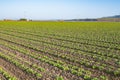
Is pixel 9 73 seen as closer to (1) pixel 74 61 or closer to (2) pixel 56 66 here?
(2) pixel 56 66

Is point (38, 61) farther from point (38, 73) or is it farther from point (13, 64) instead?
Answer: point (38, 73)

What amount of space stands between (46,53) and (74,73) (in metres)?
5.28

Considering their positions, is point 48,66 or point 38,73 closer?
point 38,73

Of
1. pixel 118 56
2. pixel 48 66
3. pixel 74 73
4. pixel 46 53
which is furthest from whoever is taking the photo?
pixel 46 53

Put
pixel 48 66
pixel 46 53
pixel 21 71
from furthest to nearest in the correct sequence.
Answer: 1. pixel 46 53
2. pixel 48 66
3. pixel 21 71

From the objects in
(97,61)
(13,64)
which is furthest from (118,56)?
(13,64)

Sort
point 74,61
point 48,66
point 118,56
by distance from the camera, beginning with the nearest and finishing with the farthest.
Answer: point 48,66, point 74,61, point 118,56

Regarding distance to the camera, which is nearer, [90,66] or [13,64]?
[90,66]

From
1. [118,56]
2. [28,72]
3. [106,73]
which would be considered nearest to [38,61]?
[28,72]

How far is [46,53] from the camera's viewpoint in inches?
573

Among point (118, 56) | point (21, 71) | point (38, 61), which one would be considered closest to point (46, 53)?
point (38, 61)

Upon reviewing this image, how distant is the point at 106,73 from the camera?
9.75 metres

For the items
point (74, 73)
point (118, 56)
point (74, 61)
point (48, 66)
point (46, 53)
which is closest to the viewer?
point (74, 73)

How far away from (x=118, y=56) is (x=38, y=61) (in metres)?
5.64
